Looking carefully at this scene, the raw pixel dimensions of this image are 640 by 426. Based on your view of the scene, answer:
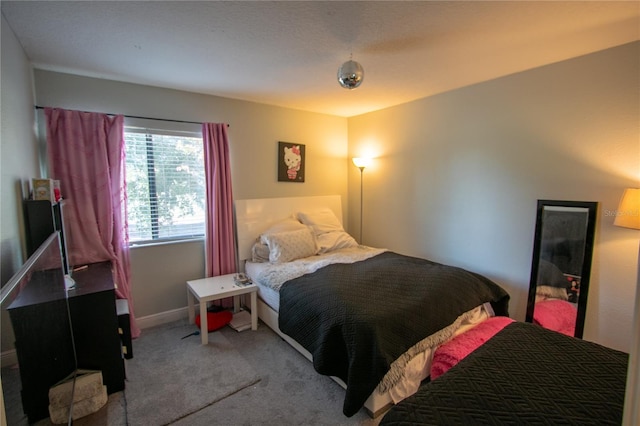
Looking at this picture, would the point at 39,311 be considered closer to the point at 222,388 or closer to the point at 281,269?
the point at 222,388

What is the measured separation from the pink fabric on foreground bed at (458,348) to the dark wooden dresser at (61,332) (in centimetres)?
212

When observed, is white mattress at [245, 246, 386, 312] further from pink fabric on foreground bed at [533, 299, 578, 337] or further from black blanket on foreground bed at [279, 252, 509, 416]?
A: pink fabric on foreground bed at [533, 299, 578, 337]

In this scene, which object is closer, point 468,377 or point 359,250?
point 468,377

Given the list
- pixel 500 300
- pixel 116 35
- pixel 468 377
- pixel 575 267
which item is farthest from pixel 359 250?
pixel 116 35

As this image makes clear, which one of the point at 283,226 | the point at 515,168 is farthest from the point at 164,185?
the point at 515,168

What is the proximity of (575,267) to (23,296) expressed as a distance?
3.31 meters

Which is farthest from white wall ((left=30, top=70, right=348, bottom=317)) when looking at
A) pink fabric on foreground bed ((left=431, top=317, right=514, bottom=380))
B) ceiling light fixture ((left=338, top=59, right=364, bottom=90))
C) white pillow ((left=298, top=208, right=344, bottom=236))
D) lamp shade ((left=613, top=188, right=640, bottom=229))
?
lamp shade ((left=613, top=188, right=640, bottom=229))

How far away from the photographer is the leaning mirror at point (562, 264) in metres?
2.24

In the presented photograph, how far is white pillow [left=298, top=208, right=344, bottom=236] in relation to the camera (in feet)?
12.3

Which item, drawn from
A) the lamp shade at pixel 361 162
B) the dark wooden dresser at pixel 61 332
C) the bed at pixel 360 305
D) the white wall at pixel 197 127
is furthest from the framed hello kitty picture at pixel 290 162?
the dark wooden dresser at pixel 61 332

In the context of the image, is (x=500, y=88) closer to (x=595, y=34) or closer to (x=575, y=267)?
(x=595, y=34)

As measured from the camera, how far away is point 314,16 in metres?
1.68

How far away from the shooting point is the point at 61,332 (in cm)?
166

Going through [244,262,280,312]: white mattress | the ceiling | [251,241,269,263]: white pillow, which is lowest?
[244,262,280,312]: white mattress
